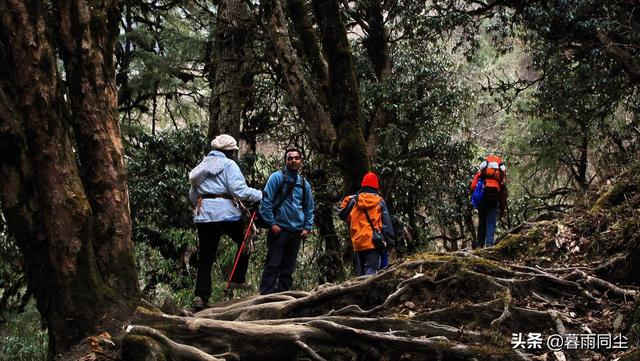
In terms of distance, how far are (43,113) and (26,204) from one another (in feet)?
2.50

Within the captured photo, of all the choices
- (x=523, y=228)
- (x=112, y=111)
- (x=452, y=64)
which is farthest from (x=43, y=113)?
(x=452, y=64)

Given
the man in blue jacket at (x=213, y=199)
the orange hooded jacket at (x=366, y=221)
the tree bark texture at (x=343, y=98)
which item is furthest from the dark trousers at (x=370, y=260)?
the man in blue jacket at (x=213, y=199)

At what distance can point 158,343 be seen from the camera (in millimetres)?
4480

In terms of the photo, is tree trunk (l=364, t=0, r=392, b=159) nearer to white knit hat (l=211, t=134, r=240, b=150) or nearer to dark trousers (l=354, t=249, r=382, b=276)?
dark trousers (l=354, t=249, r=382, b=276)

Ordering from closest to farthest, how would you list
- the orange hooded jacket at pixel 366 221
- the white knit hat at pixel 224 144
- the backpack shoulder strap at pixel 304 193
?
1. the white knit hat at pixel 224 144
2. the backpack shoulder strap at pixel 304 193
3. the orange hooded jacket at pixel 366 221

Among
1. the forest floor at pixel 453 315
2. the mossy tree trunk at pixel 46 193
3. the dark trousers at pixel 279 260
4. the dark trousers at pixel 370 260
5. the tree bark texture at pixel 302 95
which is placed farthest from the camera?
the tree bark texture at pixel 302 95

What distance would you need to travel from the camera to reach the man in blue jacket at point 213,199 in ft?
22.4

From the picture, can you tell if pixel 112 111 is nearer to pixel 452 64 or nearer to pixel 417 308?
pixel 417 308

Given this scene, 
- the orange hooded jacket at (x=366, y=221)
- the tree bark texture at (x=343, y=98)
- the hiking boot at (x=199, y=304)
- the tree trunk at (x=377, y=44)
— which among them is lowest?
the hiking boot at (x=199, y=304)

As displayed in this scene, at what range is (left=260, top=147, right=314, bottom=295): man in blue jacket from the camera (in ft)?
23.8

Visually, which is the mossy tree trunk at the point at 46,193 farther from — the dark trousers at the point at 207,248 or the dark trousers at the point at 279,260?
the dark trousers at the point at 279,260

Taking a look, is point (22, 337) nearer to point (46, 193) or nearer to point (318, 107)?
point (318, 107)

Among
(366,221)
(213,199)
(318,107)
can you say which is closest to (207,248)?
(213,199)

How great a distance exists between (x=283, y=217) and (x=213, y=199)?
2.84ft
